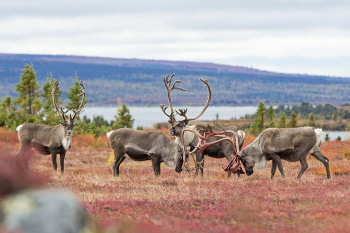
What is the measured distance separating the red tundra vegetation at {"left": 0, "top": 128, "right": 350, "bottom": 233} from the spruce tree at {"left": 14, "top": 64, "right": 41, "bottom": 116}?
83.6 ft

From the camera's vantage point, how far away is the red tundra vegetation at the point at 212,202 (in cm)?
787

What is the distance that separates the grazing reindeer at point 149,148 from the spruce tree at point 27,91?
2444 cm

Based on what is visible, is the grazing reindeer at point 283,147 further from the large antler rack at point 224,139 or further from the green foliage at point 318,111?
the green foliage at point 318,111

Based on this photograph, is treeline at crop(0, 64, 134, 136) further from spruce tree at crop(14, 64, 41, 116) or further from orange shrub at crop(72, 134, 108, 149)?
orange shrub at crop(72, 134, 108, 149)

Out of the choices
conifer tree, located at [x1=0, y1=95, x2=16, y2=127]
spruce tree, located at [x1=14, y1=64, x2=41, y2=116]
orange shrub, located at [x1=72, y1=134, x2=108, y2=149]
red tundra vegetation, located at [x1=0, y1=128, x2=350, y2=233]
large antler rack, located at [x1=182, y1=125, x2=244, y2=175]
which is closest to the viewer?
red tundra vegetation, located at [x1=0, y1=128, x2=350, y2=233]

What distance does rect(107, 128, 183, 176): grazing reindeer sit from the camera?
15.9m

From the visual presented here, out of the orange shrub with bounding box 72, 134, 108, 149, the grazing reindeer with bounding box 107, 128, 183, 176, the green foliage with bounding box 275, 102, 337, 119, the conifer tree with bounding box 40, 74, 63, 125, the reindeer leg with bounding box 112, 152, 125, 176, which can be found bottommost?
the green foliage with bounding box 275, 102, 337, 119

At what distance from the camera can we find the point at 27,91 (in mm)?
41312

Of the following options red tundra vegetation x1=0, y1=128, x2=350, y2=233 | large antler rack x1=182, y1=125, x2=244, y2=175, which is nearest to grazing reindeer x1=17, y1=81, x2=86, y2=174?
red tundra vegetation x1=0, y1=128, x2=350, y2=233

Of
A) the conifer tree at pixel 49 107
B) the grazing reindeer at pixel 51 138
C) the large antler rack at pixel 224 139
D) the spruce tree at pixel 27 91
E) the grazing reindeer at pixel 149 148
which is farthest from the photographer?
the spruce tree at pixel 27 91

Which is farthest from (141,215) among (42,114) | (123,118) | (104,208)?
(123,118)

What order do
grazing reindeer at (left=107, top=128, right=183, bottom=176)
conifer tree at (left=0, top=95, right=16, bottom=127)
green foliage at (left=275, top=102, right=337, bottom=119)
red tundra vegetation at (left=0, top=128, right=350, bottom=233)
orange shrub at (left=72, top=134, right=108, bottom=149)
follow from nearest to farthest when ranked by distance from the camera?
red tundra vegetation at (left=0, top=128, right=350, bottom=233)
grazing reindeer at (left=107, top=128, right=183, bottom=176)
orange shrub at (left=72, top=134, right=108, bottom=149)
conifer tree at (left=0, top=95, right=16, bottom=127)
green foliage at (left=275, top=102, right=337, bottom=119)

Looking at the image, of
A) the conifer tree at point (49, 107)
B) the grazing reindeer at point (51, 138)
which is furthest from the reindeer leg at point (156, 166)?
the conifer tree at point (49, 107)

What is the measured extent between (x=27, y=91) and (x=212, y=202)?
32892 mm
